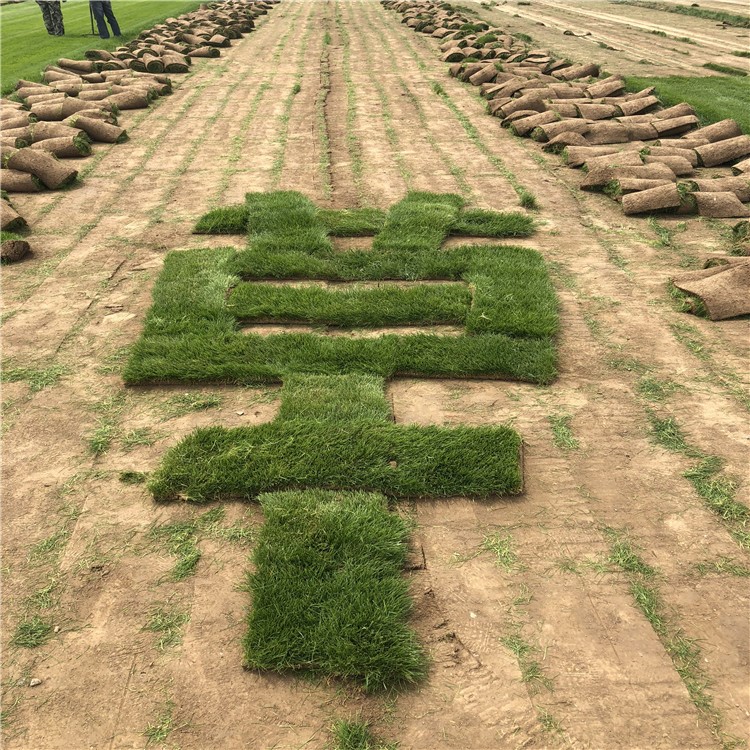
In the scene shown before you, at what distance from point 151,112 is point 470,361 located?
13.1 metres

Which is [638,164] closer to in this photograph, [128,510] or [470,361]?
[470,361]

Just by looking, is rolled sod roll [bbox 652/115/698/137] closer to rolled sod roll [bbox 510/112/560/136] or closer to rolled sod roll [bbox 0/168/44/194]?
rolled sod roll [bbox 510/112/560/136]

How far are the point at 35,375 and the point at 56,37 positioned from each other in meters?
26.6

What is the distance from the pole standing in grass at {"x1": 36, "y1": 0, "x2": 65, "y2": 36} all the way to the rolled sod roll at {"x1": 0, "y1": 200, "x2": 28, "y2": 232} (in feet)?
73.2

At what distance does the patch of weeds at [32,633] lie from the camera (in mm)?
3443

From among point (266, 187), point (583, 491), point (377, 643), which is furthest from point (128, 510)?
A: point (266, 187)

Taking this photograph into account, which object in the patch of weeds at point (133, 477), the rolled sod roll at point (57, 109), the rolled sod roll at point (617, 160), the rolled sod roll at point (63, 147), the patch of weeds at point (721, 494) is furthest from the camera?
the rolled sod roll at point (57, 109)

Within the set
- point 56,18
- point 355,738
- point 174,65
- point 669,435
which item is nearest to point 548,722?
point 355,738

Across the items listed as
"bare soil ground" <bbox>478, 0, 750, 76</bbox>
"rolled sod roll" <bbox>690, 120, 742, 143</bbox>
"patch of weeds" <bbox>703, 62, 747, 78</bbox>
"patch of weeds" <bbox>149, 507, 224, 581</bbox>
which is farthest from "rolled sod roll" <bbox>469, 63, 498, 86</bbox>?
"patch of weeds" <bbox>149, 507, 224, 581</bbox>

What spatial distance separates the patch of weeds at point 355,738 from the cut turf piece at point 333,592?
238 mm

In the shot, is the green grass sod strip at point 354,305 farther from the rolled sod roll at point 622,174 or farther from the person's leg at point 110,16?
the person's leg at point 110,16

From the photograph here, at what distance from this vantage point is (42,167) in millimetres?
10094

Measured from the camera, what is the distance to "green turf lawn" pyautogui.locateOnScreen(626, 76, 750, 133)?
520 inches

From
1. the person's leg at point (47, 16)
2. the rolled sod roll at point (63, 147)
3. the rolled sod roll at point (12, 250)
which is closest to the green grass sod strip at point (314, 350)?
the rolled sod roll at point (12, 250)
